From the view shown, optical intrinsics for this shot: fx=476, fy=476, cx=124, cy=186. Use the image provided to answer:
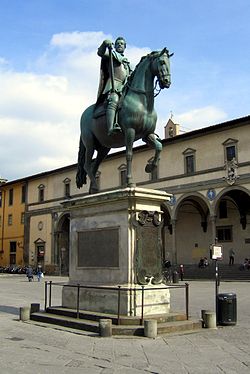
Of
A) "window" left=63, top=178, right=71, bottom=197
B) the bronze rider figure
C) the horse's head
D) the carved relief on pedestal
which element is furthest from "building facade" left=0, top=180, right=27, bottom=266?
the horse's head

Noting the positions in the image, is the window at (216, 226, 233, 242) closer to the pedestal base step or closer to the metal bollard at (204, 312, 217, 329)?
the metal bollard at (204, 312, 217, 329)

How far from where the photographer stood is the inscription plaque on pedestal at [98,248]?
413 inches

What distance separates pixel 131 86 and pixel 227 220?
33.1 meters

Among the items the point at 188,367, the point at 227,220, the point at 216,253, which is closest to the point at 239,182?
the point at 227,220

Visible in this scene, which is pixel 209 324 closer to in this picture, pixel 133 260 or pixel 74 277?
pixel 133 260

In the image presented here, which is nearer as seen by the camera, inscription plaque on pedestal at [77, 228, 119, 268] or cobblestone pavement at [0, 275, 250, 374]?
cobblestone pavement at [0, 275, 250, 374]

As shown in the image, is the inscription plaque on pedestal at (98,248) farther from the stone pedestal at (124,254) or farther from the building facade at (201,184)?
the building facade at (201,184)

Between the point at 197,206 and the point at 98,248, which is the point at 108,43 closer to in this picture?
the point at 98,248

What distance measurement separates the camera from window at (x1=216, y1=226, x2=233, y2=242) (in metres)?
41.8

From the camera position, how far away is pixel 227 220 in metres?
42.4

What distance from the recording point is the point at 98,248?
1098cm

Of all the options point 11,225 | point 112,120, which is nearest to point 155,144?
point 112,120

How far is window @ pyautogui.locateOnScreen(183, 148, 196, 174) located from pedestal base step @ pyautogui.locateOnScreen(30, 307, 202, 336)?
103 ft

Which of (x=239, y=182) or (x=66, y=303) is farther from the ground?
(x=239, y=182)
